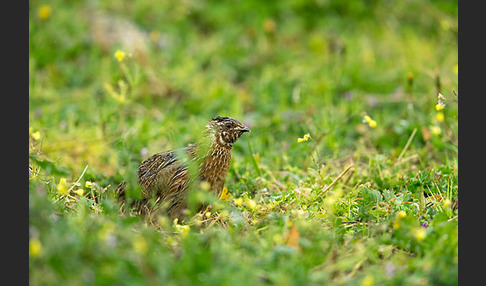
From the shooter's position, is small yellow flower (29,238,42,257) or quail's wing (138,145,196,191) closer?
small yellow flower (29,238,42,257)

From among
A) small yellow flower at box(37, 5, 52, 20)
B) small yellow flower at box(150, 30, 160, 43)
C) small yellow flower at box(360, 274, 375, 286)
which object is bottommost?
small yellow flower at box(360, 274, 375, 286)

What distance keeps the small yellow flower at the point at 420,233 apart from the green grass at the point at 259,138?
1 centimetres

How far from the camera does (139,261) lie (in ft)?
11.8

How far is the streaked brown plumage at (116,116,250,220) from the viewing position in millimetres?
4992

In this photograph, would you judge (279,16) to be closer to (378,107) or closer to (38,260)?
(378,107)

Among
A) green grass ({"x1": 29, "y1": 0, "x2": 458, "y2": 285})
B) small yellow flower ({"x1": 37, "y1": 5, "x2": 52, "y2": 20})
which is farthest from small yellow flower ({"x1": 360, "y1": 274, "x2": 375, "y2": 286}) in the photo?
small yellow flower ({"x1": 37, "y1": 5, "x2": 52, "y2": 20})

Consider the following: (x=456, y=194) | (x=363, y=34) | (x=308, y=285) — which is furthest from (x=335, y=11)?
(x=308, y=285)

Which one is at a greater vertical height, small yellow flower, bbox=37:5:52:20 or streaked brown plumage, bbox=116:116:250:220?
small yellow flower, bbox=37:5:52:20

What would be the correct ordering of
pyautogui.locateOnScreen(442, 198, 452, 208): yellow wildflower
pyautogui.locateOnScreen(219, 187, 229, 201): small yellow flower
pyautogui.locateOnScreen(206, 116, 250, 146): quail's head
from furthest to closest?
pyautogui.locateOnScreen(219, 187, 229, 201): small yellow flower
pyautogui.locateOnScreen(206, 116, 250, 146): quail's head
pyautogui.locateOnScreen(442, 198, 452, 208): yellow wildflower

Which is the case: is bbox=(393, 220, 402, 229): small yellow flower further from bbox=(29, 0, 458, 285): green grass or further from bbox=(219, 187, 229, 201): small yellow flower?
bbox=(219, 187, 229, 201): small yellow flower

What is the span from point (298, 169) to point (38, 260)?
2.94 meters

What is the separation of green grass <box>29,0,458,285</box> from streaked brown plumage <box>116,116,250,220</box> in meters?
0.18

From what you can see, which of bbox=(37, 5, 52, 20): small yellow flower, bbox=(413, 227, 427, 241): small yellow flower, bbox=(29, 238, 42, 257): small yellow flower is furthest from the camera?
bbox=(37, 5, 52, 20): small yellow flower

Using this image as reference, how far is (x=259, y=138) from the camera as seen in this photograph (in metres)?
6.88
